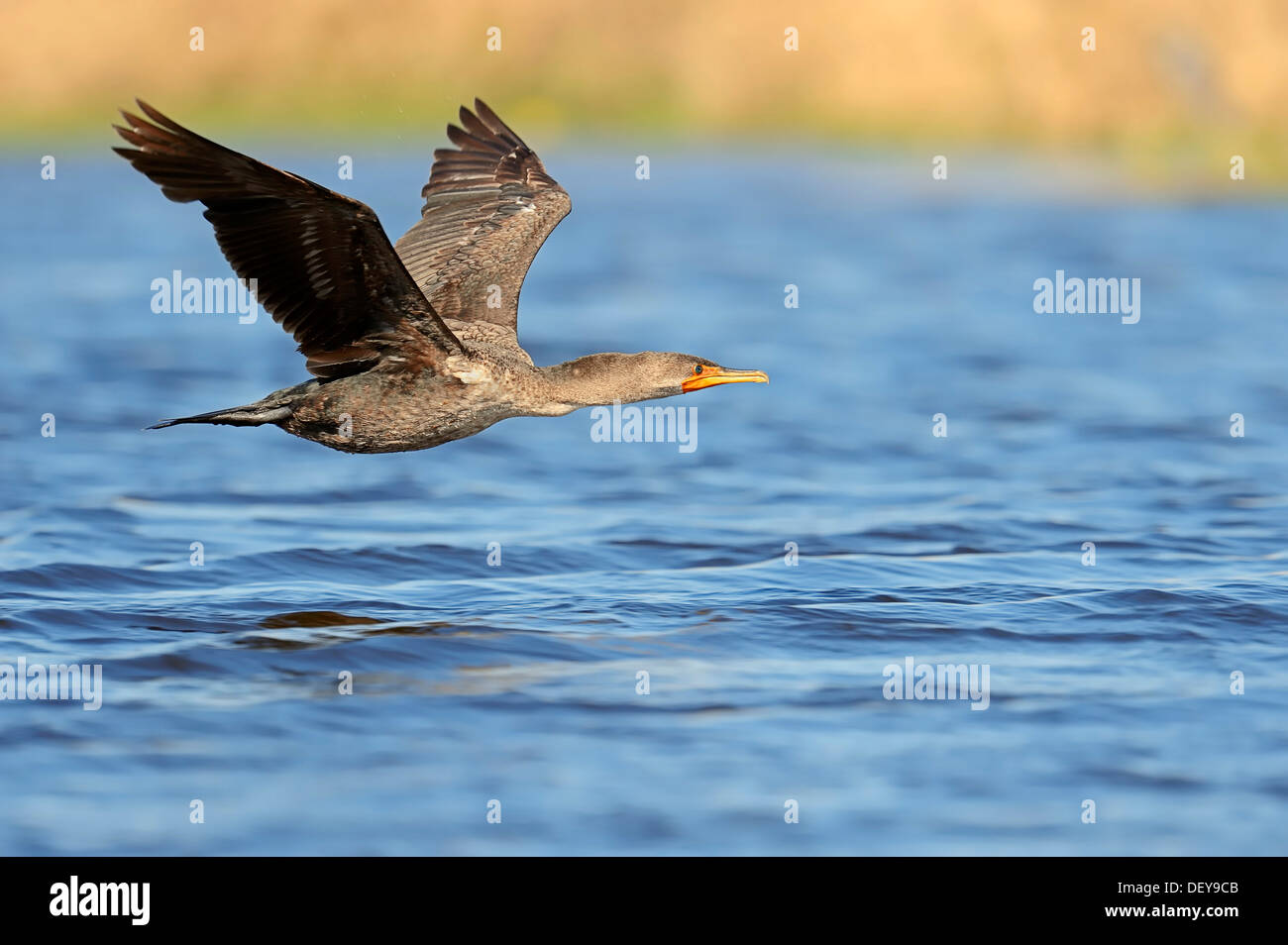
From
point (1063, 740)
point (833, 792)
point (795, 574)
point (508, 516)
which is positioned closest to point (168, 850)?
point (833, 792)

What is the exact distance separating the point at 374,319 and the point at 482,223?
83.9 inches

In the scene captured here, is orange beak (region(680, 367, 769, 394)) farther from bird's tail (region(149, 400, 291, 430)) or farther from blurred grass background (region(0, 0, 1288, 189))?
blurred grass background (region(0, 0, 1288, 189))

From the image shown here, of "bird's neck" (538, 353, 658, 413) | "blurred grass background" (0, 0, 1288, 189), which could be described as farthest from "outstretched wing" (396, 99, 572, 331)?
"blurred grass background" (0, 0, 1288, 189)

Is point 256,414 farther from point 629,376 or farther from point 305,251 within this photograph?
point 629,376

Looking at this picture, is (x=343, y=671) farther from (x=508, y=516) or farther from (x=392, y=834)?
(x=508, y=516)

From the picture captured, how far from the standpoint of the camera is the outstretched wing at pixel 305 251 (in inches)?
274

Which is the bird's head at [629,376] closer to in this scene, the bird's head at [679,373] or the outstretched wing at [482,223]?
the bird's head at [679,373]

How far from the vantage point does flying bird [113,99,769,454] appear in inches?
278

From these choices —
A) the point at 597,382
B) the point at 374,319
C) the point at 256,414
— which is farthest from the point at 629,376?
the point at 256,414

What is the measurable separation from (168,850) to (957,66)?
67.0ft

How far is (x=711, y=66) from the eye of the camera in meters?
25.5

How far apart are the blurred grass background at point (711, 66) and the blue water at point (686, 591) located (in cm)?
492

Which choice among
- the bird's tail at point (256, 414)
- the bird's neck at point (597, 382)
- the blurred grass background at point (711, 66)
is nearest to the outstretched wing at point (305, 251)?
the bird's tail at point (256, 414)

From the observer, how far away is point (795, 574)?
1005 cm
